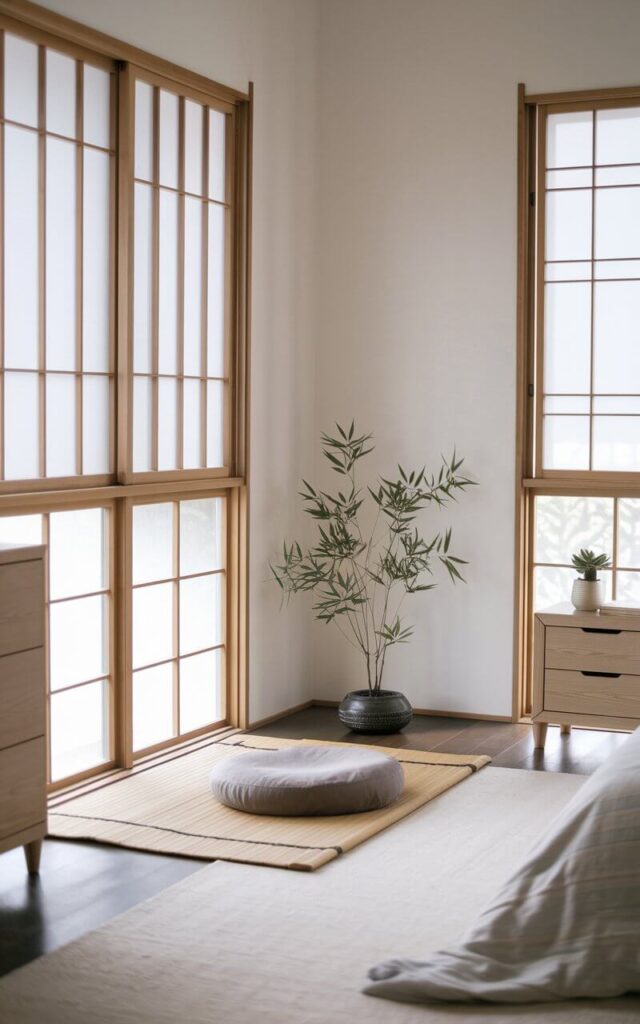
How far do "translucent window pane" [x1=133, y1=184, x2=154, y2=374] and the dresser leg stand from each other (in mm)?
1809

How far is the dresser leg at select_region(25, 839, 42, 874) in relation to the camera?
138 inches

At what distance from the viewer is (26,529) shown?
4.10m

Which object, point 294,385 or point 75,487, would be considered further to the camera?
point 294,385

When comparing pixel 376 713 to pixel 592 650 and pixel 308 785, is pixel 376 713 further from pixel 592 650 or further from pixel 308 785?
pixel 308 785

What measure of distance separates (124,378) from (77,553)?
64cm

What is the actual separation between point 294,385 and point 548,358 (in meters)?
1.14

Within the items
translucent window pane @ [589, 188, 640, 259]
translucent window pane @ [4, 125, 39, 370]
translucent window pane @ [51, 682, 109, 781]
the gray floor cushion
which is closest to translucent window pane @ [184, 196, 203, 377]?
translucent window pane @ [4, 125, 39, 370]

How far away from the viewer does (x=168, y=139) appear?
476 centimetres

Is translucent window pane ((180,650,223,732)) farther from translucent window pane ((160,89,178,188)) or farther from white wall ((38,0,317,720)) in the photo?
translucent window pane ((160,89,178,188))

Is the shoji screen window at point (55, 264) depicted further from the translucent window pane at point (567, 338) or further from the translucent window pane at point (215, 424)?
the translucent window pane at point (567, 338)

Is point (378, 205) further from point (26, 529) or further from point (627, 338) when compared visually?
point (26, 529)

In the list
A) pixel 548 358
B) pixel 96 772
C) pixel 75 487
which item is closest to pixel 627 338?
pixel 548 358

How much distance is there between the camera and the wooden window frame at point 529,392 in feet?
17.9

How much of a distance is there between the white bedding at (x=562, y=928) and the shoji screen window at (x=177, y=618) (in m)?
2.16
